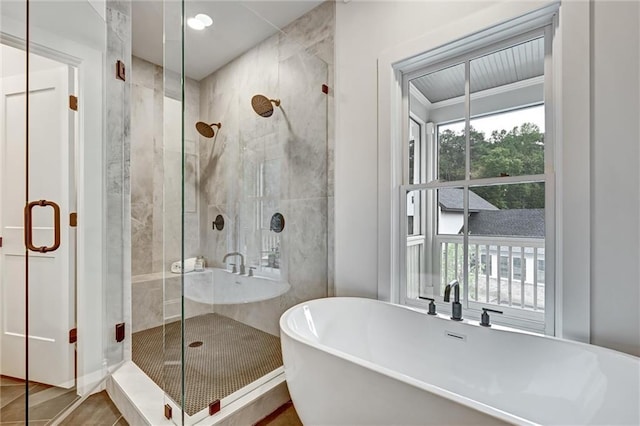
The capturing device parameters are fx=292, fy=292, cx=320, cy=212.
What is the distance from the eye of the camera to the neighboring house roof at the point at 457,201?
1663 mm

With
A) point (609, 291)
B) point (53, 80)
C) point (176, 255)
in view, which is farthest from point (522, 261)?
point (53, 80)

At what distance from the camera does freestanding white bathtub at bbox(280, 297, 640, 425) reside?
3.13ft

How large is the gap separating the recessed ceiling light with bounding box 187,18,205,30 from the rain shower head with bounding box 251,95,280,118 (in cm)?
47

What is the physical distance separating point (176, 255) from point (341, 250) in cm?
113

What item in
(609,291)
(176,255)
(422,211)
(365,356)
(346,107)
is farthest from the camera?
(346,107)

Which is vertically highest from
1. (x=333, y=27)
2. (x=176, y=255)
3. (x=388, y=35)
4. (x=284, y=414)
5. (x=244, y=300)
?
(x=333, y=27)

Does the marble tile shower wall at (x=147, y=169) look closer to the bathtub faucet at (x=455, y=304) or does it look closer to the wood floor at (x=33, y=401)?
the wood floor at (x=33, y=401)

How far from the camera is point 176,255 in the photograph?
1547 millimetres

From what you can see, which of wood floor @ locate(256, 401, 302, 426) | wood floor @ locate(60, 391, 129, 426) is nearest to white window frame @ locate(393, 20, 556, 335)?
wood floor @ locate(256, 401, 302, 426)

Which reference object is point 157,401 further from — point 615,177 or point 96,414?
point 615,177

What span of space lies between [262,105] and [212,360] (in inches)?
61.3

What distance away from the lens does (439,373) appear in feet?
4.99

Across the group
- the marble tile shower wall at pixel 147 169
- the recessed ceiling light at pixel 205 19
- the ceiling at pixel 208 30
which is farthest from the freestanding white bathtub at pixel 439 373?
Answer: the marble tile shower wall at pixel 147 169

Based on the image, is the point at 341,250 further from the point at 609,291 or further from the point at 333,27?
the point at 333,27
